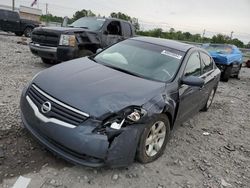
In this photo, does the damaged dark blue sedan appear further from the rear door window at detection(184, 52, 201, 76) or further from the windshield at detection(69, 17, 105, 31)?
Result: the windshield at detection(69, 17, 105, 31)

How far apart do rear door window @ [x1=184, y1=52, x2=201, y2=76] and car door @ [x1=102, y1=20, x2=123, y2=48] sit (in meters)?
4.47

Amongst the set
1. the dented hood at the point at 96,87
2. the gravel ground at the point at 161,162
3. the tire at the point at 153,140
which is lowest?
the gravel ground at the point at 161,162

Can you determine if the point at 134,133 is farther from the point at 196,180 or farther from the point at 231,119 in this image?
the point at 231,119

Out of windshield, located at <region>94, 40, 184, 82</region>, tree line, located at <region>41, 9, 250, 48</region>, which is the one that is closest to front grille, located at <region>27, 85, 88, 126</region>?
windshield, located at <region>94, 40, 184, 82</region>

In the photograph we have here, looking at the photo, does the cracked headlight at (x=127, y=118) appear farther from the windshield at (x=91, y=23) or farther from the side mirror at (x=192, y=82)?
the windshield at (x=91, y=23)

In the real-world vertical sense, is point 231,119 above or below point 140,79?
below

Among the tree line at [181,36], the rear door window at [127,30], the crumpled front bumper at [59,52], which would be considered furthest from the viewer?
the tree line at [181,36]

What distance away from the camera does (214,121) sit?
5.89 m

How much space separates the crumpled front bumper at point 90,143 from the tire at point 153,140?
151mm

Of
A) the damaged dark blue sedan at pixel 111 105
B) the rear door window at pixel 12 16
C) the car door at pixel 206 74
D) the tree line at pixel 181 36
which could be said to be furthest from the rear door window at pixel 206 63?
the tree line at pixel 181 36

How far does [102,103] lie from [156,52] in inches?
74.5

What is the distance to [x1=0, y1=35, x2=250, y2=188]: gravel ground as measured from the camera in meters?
3.11

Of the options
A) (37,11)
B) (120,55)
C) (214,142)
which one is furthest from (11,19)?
(214,142)

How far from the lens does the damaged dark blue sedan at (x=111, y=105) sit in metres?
2.94
